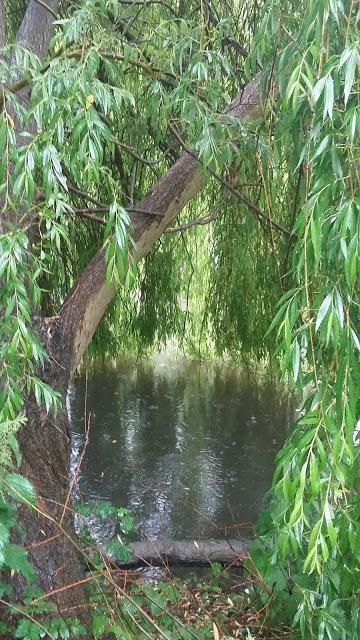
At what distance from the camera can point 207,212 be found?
3098 mm

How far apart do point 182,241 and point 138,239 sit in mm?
1027

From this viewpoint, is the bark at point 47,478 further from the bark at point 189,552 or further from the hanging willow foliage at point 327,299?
the hanging willow foliage at point 327,299

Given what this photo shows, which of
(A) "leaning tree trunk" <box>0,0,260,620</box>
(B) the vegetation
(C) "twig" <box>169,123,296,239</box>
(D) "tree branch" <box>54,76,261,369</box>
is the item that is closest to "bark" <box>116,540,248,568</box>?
(B) the vegetation

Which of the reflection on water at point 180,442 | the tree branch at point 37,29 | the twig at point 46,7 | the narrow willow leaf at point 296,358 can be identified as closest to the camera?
the narrow willow leaf at point 296,358

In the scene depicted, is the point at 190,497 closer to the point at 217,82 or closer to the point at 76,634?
the point at 76,634

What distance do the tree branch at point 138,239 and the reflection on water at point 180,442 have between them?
586mm

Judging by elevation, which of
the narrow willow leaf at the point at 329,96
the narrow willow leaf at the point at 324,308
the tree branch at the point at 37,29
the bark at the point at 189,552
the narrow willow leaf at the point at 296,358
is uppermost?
the tree branch at the point at 37,29

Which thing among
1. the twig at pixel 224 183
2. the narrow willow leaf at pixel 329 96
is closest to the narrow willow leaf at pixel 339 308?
the narrow willow leaf at pixel 329 96

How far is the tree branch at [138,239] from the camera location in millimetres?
2010

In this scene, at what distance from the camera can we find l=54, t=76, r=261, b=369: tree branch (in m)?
2.01

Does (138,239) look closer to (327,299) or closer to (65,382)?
(65,382)

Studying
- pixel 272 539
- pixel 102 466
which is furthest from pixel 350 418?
pixel 102 466

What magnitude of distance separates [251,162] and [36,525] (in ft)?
4.72

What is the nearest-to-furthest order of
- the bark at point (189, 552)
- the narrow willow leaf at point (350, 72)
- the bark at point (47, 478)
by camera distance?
the narrow willow leaf at point (350, 72) → the bark at point (47, 478) → the bark at point (189, 552)
